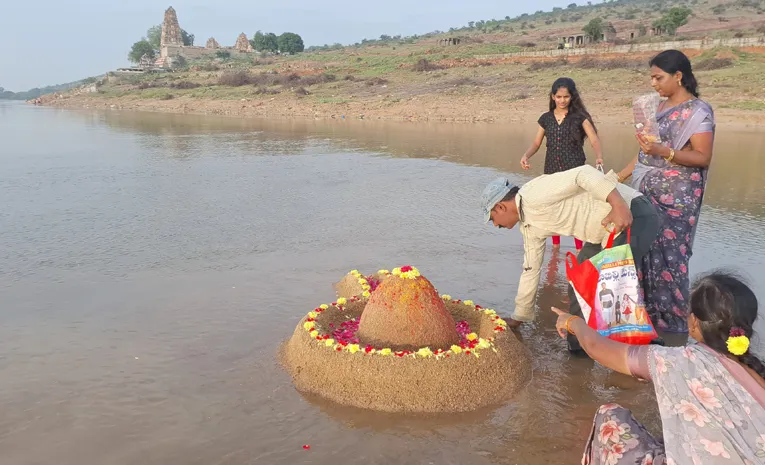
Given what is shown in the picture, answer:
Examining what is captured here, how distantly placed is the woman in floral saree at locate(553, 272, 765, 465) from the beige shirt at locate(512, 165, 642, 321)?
4.19ft

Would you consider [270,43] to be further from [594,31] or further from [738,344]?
[738,344]

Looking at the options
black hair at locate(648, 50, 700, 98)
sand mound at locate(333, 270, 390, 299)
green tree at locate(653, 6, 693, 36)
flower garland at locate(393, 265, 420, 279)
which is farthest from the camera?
green tree at locate(653, 6, 693, 36)

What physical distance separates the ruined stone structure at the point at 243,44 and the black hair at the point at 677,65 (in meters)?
102

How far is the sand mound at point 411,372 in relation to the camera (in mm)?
3777

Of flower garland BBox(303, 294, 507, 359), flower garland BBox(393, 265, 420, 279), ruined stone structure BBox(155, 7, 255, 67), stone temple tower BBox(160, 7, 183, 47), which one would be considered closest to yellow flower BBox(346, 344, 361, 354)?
flower garland BBox(303, 294, 507, 359)

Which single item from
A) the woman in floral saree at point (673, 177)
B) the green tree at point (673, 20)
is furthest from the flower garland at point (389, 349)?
the green tree at point (673, 20)

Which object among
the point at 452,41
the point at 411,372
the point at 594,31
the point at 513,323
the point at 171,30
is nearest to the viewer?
the point at 411,372

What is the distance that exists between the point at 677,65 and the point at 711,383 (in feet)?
8.67

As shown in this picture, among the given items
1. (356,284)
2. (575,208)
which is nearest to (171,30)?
(356,284)

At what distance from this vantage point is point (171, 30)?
94.9m

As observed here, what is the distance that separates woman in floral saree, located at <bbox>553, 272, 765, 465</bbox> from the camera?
6.91ft

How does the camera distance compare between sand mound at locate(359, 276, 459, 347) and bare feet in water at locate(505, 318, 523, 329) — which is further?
bare feet in water at locate(505, 318, 523, 329)

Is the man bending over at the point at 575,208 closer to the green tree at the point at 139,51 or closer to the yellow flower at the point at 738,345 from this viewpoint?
the yellow flower at the point at 738,345

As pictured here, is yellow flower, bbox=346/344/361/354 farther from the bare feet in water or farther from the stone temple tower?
the stone temple tower
